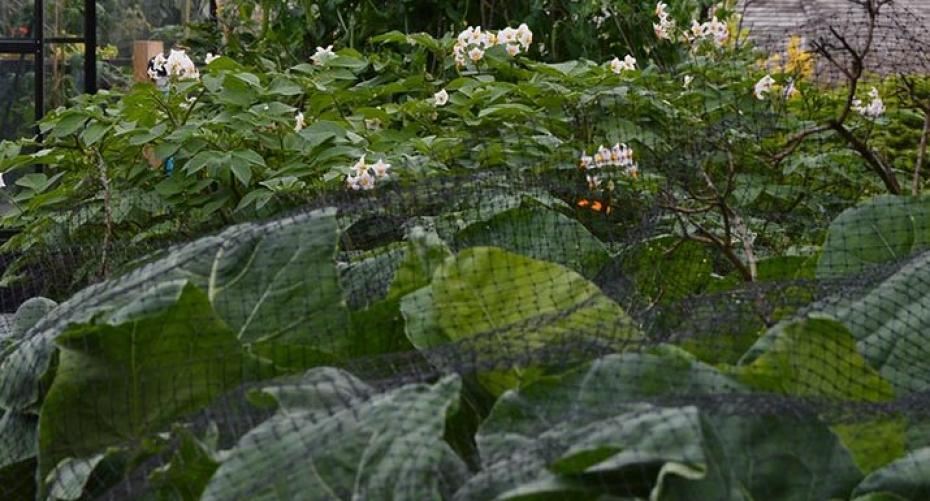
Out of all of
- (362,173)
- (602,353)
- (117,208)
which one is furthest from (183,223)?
(602,353)

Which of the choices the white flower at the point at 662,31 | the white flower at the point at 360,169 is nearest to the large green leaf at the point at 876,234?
the white flower at the point at 360,169

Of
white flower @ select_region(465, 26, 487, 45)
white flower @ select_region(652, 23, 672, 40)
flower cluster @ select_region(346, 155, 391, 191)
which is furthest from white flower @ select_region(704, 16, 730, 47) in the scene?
flower cluster @ select_region(346, 155, 391, 191)

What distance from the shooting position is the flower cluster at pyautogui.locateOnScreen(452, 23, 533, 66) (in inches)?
212

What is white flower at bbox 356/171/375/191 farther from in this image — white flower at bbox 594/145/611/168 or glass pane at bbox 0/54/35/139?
glass pane at bbox 0/54/35/139

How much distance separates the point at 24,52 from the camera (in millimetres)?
8789

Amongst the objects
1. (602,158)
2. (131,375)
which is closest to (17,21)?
(602,158)

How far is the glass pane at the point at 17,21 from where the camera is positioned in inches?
348

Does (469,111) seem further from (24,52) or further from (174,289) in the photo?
(24,52)

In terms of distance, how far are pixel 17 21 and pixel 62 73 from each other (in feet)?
1.15

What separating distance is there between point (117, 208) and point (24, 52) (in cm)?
441

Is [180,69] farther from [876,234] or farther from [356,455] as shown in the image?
[356,455]

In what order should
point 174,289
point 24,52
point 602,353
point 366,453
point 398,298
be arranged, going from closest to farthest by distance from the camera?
point 366,453 → point 602,353 → point 174,289 → point 398,298 → point 24,52

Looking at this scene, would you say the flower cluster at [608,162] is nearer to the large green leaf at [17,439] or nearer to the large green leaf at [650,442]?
the large green leaf at [17,439]

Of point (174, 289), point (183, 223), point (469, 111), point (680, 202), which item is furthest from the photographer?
point (469, 111)
